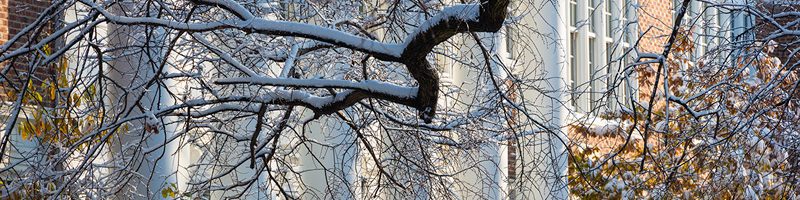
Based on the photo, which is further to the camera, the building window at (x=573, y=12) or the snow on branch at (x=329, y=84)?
the building window at (x=573, y=12)

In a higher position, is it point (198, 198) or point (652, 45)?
point (652, 45)

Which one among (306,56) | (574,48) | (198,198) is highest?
(574,48)

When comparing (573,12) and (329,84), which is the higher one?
(573,12)

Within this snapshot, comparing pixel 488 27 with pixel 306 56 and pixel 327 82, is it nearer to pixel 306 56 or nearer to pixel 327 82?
pixel 327 82

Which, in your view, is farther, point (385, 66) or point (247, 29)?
point (385, 66)

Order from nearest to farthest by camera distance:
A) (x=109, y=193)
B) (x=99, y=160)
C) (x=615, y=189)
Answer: (x=109, y=193), (x=99, y=160), (x=615, y=189)

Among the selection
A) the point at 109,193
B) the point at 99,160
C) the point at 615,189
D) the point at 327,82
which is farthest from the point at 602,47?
the point at 327,82

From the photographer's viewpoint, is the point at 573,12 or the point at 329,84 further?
the point at 573,12

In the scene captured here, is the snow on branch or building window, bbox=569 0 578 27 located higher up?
building window, bbox=569 0 578 27

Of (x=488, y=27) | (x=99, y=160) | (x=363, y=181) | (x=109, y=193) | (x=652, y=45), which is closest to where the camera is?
(x=488, y=27)

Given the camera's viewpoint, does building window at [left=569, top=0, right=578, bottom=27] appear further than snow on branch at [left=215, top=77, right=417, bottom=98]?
Yes

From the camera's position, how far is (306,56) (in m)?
12.3

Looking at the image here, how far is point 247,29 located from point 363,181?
3.50 meters

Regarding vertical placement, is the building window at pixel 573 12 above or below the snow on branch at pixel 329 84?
above
